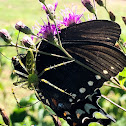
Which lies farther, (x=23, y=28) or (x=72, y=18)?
(x=72, y=18)

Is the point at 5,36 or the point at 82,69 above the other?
the point at 5,36

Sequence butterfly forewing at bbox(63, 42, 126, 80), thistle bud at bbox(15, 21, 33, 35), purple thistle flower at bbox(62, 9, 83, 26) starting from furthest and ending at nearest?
purple thistle flower at bbox(62, 9, 83, 26)
thistle bud at bbox(15, 21, 33, 35)
butterfly forewing at bbox(63, 42, 126, 80)

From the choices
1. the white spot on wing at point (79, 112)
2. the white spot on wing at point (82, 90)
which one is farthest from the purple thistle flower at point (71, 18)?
the white spot on wing at point (79, 112)

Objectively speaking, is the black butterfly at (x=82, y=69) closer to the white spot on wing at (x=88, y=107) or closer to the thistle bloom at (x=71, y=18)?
the white spot on wing at (x=88, y=107)

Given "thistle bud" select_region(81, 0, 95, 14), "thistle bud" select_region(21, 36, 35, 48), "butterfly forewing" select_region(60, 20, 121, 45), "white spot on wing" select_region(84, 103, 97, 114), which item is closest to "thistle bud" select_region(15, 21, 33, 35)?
"thistle bud" select_region(21, 36, 35, 48)

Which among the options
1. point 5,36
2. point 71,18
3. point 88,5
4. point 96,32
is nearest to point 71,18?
point 71,18

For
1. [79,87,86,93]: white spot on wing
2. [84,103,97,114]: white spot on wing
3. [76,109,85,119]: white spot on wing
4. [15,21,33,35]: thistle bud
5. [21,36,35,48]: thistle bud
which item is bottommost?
[76,109,85,119]: white spot on wing

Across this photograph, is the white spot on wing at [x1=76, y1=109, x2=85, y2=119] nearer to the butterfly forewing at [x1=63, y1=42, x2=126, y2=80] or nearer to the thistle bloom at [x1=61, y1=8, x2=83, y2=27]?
the butterfly forewing at [x1=63, y1=42, x2=126, y2=80]

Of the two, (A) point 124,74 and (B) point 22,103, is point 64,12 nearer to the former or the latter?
(A) point 124,74

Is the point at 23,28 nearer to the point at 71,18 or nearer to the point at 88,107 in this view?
the point at 71,18
